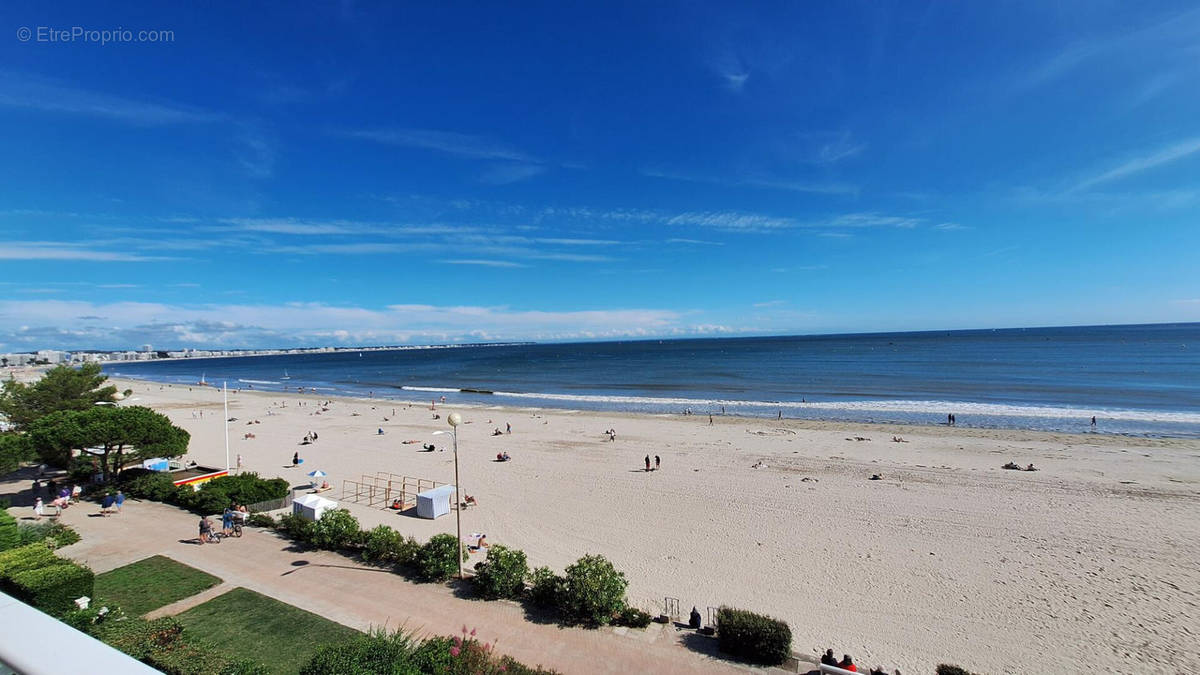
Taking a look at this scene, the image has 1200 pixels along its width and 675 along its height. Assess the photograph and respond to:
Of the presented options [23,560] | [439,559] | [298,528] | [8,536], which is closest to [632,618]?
[439,559]

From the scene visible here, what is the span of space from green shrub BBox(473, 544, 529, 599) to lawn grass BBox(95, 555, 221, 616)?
666 cm

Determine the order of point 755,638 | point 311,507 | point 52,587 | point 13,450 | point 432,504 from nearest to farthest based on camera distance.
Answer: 1. point 52,587
2. point 755,638
3. point 311,507
4. point 432,504
5. point 13,450

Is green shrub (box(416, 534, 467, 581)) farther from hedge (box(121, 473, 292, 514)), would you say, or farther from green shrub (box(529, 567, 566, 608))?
hedge (box(121, 473, 292, 514))

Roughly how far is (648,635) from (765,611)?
11.6 ft

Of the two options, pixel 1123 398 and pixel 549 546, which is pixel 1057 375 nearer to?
pixel 1123 398

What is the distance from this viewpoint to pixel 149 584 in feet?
41.3

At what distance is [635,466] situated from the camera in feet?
88.6

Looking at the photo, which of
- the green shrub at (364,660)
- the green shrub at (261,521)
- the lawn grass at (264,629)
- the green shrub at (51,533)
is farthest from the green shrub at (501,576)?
the green shrub at (51,533)

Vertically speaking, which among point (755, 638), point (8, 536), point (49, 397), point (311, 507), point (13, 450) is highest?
point (49, 397)

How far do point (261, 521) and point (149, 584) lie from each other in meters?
Answer: 4.57

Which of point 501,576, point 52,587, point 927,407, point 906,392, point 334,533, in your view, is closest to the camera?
point 52,587

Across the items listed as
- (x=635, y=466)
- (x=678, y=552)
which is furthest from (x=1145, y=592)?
(x=635, y=466)

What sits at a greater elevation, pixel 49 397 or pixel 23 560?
pixel 49 397

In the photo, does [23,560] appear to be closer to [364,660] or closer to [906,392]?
[364,660]
